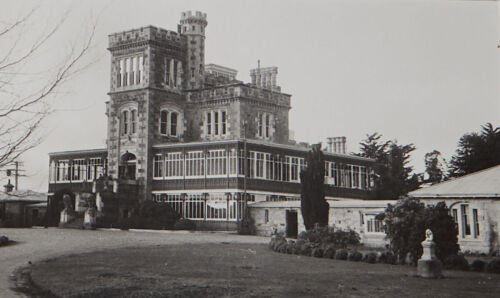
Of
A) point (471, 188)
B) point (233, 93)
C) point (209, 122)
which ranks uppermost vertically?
point (233, 93)

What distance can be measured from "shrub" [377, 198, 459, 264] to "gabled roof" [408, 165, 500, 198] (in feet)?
18.0

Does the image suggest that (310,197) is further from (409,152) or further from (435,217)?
(409,152)

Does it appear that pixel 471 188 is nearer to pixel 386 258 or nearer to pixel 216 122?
pixel 386 258

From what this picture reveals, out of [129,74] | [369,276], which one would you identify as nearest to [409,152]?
[129,74]

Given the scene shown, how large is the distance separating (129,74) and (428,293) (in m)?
38.8

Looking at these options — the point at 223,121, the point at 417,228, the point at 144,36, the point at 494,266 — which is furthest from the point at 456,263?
the point at 144,36

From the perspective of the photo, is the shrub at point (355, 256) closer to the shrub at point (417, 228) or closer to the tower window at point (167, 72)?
the shrub at point (417, 228)

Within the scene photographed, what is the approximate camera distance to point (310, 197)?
105 ft

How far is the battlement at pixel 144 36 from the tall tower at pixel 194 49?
3.35ft

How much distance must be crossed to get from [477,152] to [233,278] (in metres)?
26.3

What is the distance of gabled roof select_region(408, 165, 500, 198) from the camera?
25281 millimetres

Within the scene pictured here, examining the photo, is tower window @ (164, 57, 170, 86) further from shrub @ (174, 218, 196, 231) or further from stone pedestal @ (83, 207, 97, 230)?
stone pedestal @ (83, 207, 97, 230)

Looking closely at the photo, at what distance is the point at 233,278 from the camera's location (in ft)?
50.5

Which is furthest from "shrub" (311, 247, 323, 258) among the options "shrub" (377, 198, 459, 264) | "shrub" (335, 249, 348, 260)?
"shrub" (377, 198, 459, 264)
